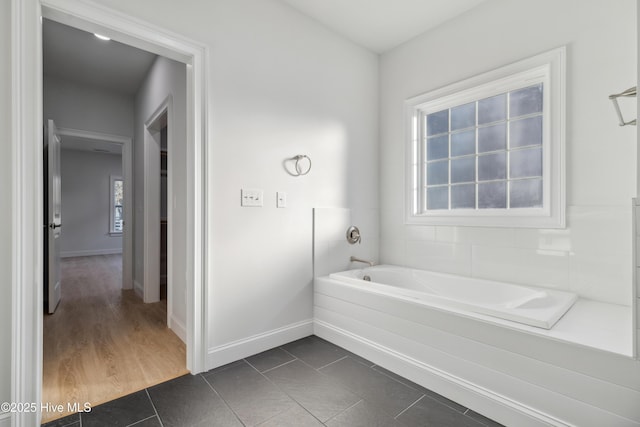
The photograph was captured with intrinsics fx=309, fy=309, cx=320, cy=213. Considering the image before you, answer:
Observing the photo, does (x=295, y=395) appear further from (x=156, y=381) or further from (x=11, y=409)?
(x=11, y=409)

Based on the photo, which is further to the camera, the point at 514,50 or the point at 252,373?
the point at 514,50

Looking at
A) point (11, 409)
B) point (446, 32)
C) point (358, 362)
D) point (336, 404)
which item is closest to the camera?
point (11, 409)

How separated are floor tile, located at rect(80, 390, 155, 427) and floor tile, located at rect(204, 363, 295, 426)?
→ 0.36m

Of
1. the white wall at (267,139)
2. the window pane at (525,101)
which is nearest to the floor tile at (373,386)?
the white wall at (267,139)

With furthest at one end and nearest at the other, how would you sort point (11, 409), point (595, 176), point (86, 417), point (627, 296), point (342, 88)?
1. point (342, 88)
2. point (595, 176)
3. point (627, 296)
4. point (86, 417)
5. point (11, 409)

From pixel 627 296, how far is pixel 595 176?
Answer: 724 mm

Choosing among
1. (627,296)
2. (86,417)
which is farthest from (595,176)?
(86,417)

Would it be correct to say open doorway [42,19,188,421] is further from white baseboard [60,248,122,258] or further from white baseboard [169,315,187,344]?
white baseboard [60,248,122,258]

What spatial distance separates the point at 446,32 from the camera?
2645 millimetres

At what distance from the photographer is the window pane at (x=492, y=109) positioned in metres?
2.44

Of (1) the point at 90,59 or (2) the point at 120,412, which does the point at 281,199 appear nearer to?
(2) the point at 120,412

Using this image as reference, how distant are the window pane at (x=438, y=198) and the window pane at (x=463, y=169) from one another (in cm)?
13

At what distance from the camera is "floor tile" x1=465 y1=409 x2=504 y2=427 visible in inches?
59.2

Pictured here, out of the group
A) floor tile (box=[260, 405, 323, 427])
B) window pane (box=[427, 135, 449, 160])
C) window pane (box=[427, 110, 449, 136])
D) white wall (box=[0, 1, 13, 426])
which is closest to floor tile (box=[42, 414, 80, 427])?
white wall (box=[0, 1, 13, 426])
